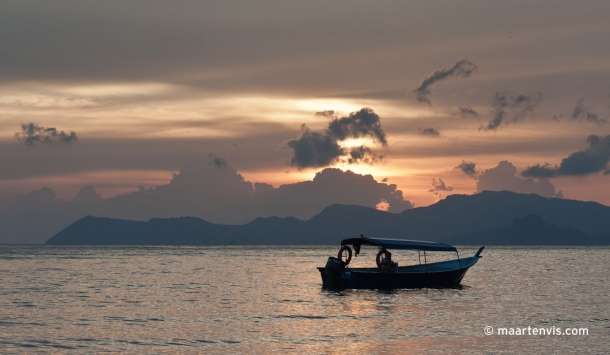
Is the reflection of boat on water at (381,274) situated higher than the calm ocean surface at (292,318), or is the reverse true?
the reflection of boat on water at (381,274)

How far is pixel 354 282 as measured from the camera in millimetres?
65125

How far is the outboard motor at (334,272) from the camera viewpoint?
6462 cm

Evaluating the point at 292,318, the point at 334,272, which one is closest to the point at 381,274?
→ the point at 334,272

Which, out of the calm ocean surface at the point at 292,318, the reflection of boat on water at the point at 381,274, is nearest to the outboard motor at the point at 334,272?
the reflection of boat on water at the point at 381,274

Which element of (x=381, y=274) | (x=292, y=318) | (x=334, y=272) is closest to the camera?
(x=292, y=318)

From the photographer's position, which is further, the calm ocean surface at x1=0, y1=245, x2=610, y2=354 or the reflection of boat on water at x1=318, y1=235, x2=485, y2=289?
the reflection of boat on water at x1=318, y1=235, x2=485, y2=289

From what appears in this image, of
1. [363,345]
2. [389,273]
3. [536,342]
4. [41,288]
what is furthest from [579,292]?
[41,288]

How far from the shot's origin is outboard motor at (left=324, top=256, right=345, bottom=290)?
64625 millimetres

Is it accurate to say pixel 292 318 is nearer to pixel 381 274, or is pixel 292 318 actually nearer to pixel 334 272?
pixel 334 272

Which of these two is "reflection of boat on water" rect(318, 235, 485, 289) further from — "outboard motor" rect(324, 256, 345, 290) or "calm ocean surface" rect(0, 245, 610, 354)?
"calm ocean surface" rect(0, 245, 610, 354)

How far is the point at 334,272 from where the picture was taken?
212 ft

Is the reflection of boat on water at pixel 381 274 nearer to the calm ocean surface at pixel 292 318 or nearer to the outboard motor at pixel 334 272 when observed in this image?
the outboard motor at pixel 334 272

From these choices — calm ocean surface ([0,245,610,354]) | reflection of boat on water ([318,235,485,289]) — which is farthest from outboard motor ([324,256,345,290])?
calm ocean surface ([0,245,610,354])

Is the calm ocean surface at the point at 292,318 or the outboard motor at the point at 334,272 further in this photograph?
the outboard motor at the point at 334,272
